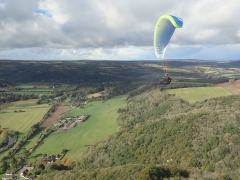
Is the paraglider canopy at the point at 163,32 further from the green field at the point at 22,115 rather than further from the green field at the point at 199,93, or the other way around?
the green field at the point at 22,115

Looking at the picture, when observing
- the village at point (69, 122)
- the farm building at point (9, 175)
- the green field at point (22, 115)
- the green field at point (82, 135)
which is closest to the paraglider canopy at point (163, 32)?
the green field at point (82, 135)

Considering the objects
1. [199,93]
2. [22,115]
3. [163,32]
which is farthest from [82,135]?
[163,32]

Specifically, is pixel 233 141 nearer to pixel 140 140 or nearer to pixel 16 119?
pixel 140 140

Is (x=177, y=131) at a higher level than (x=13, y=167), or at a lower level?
higher

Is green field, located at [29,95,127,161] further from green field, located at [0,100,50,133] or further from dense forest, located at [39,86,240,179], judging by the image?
green field, located at [0,100,50,133]

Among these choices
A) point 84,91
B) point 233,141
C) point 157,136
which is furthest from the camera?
point 84,91

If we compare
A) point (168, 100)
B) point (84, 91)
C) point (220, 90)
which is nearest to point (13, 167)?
point (168, 100)
